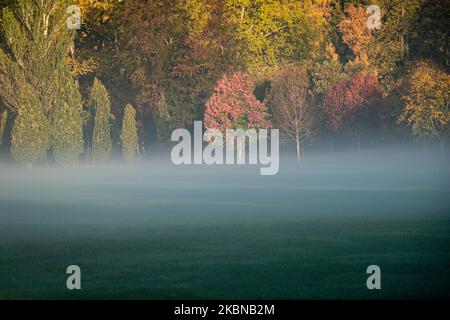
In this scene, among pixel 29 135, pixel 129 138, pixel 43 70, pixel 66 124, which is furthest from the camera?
pixel 129 138

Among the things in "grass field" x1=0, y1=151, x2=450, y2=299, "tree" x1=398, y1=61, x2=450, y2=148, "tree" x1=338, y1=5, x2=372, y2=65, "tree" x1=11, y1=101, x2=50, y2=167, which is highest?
"tree" x1=338, y1=5, x2=372, y2=65

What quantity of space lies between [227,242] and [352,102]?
5422 centimetres

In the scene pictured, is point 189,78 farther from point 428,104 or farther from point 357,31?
point 428,104

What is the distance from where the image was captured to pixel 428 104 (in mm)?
68500

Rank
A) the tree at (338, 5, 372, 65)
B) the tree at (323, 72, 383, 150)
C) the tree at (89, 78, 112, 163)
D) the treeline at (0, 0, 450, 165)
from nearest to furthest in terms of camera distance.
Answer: the treeline at (0, 0, 450, 165) → the tree at (89, 78, 112, 163) → the tree at (323, 72, 383, 150) → the tree at (338, 5, 372, 65)

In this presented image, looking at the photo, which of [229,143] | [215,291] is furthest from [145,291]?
[229,143]

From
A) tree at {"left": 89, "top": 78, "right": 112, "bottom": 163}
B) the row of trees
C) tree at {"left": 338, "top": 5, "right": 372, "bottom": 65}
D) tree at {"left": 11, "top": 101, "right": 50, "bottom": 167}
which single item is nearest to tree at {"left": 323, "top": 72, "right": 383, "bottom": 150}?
tree at {"left": 338, "top": 5, "right": 372, "bottom": 65}

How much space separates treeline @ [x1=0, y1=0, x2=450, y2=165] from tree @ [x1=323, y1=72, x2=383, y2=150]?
3.5 inches

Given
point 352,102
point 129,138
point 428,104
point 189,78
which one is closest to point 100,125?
point 129,138

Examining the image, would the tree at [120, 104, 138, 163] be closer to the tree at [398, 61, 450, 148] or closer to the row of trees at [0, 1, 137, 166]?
the row of trees at [0, 1, 137, 166]

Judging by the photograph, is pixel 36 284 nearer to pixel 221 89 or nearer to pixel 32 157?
pixel 32 157

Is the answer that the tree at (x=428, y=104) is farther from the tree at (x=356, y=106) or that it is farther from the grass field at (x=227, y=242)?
the grass field at (x=227, y=242)

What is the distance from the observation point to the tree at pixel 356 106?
7456 centimetres

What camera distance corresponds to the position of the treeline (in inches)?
2712
